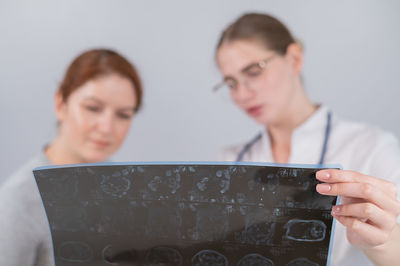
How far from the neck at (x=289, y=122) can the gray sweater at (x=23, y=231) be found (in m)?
0.66

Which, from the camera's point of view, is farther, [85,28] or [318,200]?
[85,28]

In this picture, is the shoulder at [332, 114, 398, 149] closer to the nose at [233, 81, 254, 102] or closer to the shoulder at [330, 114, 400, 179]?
the shoulder at [330, 114, 400, 179]

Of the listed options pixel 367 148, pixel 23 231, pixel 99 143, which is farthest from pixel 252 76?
pixel 23 231

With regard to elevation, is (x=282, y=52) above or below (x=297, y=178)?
above

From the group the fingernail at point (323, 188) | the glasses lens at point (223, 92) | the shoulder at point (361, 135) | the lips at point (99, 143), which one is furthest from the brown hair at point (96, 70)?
the fingernail at point (323, 188)

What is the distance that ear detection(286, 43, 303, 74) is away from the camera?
114 cm

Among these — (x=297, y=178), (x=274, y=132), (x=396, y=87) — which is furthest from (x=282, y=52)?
(x=297, y=178)

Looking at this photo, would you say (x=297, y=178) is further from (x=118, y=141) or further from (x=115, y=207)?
(x=118, y=141)

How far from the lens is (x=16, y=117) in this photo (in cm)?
129

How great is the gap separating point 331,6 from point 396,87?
33 centimetres

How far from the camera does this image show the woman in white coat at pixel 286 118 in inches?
39.3

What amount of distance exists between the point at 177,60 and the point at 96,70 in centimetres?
30

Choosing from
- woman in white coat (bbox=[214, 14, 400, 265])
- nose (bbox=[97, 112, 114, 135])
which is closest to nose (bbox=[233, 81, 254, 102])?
woman in white coat (bbox=[214, 14, 400, 265])

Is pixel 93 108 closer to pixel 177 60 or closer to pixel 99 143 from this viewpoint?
pixel 99 143
